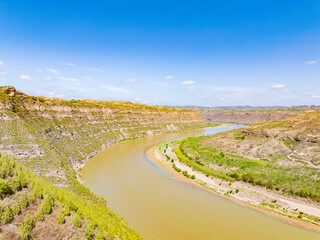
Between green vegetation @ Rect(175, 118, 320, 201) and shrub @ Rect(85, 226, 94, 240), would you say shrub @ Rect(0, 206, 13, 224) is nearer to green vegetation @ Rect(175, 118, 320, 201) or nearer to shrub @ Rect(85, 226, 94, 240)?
shrub @ Rect(85, 226, 94, 240)

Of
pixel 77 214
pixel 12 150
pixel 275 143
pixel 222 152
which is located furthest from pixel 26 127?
pixel 275 143

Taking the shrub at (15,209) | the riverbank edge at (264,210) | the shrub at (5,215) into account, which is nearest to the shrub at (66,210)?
the shrub at (15,209)

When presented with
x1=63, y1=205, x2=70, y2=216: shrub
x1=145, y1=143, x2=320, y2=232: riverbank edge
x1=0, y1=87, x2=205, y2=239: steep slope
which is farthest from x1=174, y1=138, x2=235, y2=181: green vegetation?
x1=63, y1=205, x2=70, y2=216: shrub

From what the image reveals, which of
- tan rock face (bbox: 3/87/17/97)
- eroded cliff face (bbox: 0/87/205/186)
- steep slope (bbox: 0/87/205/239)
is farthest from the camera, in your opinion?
tan rock face (bbox: 3/87/17/97)

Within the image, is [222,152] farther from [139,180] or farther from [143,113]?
[143,113]

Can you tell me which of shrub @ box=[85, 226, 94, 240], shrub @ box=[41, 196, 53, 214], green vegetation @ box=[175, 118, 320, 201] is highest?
shrub @ box=[41, 196, 53, 214]

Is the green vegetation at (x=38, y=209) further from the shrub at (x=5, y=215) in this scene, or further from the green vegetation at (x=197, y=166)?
the green vegetation at (x=197, y=166)

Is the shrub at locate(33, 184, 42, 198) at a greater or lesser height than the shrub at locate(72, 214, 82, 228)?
greater
